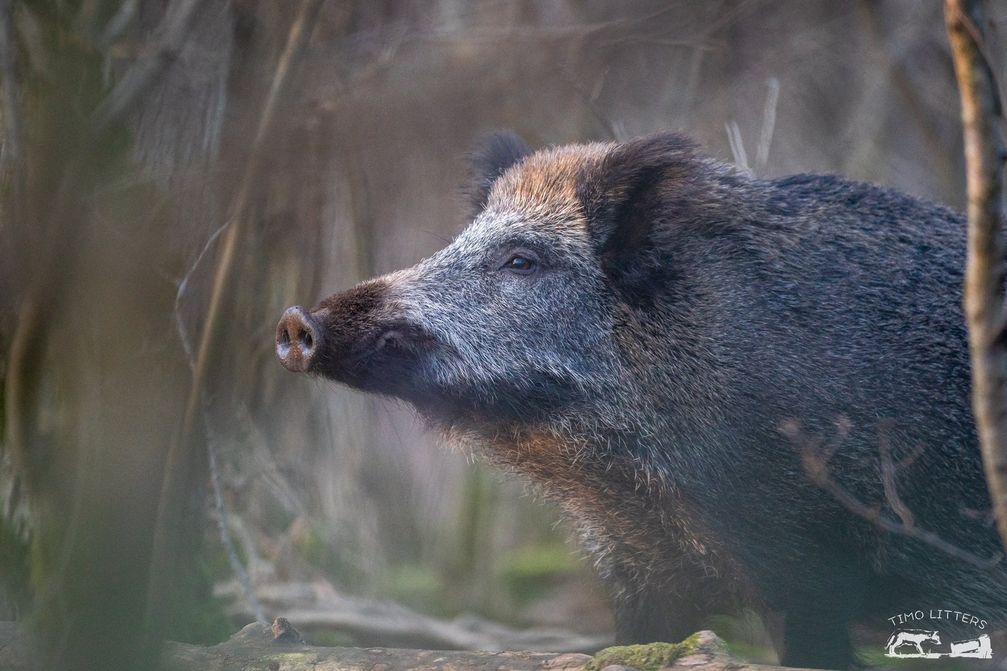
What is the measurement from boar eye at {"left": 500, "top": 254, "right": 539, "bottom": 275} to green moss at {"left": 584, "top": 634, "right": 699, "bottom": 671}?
1.91 metres

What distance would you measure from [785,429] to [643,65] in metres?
4.19

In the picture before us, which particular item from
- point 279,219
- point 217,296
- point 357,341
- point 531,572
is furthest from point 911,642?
point 531,572

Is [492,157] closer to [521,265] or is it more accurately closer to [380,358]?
[521,265]

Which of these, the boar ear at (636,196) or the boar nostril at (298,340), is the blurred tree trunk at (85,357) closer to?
→ the boar nostril at (298,340)

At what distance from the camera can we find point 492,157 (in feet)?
17.4

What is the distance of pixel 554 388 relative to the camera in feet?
14.5

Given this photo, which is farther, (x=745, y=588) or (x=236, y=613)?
(x=236, y=613)

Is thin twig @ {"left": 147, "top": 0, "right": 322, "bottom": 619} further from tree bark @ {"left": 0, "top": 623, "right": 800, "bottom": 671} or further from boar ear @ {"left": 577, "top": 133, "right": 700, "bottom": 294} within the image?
boar ear @ {"left": 577, "top": 133, "right": 700, "bottom": 294}

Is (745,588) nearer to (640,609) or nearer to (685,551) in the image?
(685,551)

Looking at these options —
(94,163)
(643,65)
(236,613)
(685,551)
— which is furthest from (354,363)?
(643,65)

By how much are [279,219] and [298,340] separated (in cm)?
245

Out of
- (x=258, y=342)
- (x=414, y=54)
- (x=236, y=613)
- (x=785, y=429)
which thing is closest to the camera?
(x=785, y=429)

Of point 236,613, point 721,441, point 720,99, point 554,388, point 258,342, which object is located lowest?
point 236,613

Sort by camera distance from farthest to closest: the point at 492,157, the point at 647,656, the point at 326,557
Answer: the point at 326,557
the point at 492,157
the point at 647,656
